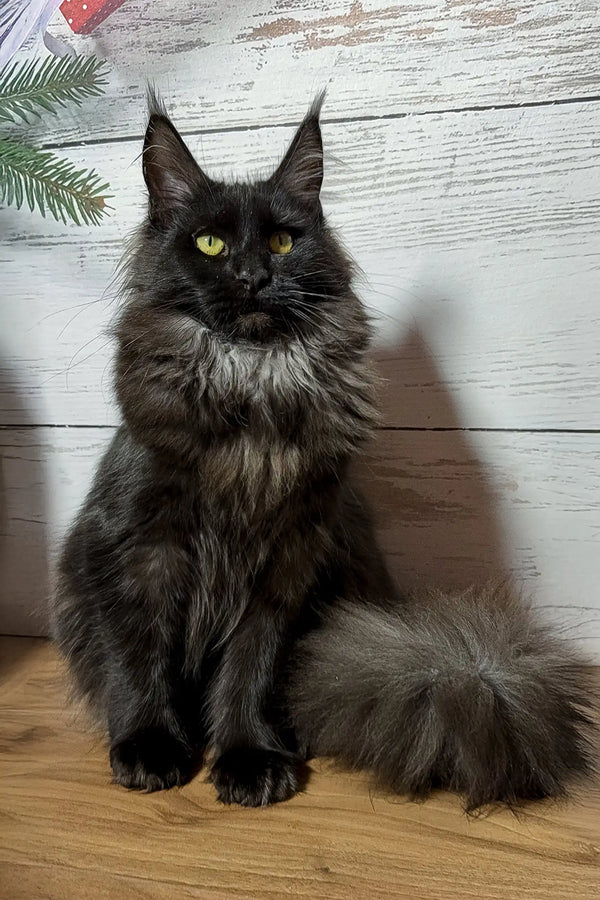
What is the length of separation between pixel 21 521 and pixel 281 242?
0.97 metres

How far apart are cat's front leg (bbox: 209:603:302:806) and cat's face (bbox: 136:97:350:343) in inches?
16.6

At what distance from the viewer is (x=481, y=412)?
5.08 feet

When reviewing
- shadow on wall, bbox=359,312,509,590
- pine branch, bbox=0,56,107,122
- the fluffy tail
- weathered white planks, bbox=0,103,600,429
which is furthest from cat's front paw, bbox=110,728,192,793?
pine branch, bbox=0,56,107,122

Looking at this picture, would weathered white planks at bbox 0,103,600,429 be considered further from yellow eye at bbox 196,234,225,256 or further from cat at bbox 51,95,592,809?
yellow eye at bbox 196,234,225,256

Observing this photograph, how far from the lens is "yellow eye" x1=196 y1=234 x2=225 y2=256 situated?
111 centimetres

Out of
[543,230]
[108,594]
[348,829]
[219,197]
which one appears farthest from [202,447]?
[543,230]

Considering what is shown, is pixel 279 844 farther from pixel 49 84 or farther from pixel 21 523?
pixel 49 84

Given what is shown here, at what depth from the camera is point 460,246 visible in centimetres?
150

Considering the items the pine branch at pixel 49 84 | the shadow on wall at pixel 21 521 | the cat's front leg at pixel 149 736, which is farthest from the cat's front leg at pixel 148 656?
the pine branch at pixel 49 84

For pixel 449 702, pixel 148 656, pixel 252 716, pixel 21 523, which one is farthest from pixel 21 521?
pixel 449 702

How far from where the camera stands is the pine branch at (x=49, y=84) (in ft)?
4.46

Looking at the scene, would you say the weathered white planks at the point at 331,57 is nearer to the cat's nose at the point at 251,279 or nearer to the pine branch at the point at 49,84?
the pine branch at the point at 49,84

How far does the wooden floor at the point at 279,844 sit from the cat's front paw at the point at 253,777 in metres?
0.02

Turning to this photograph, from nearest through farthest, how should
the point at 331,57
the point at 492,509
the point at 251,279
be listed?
the point at 251,279 → the point at 331,57 → the point at 492,509
